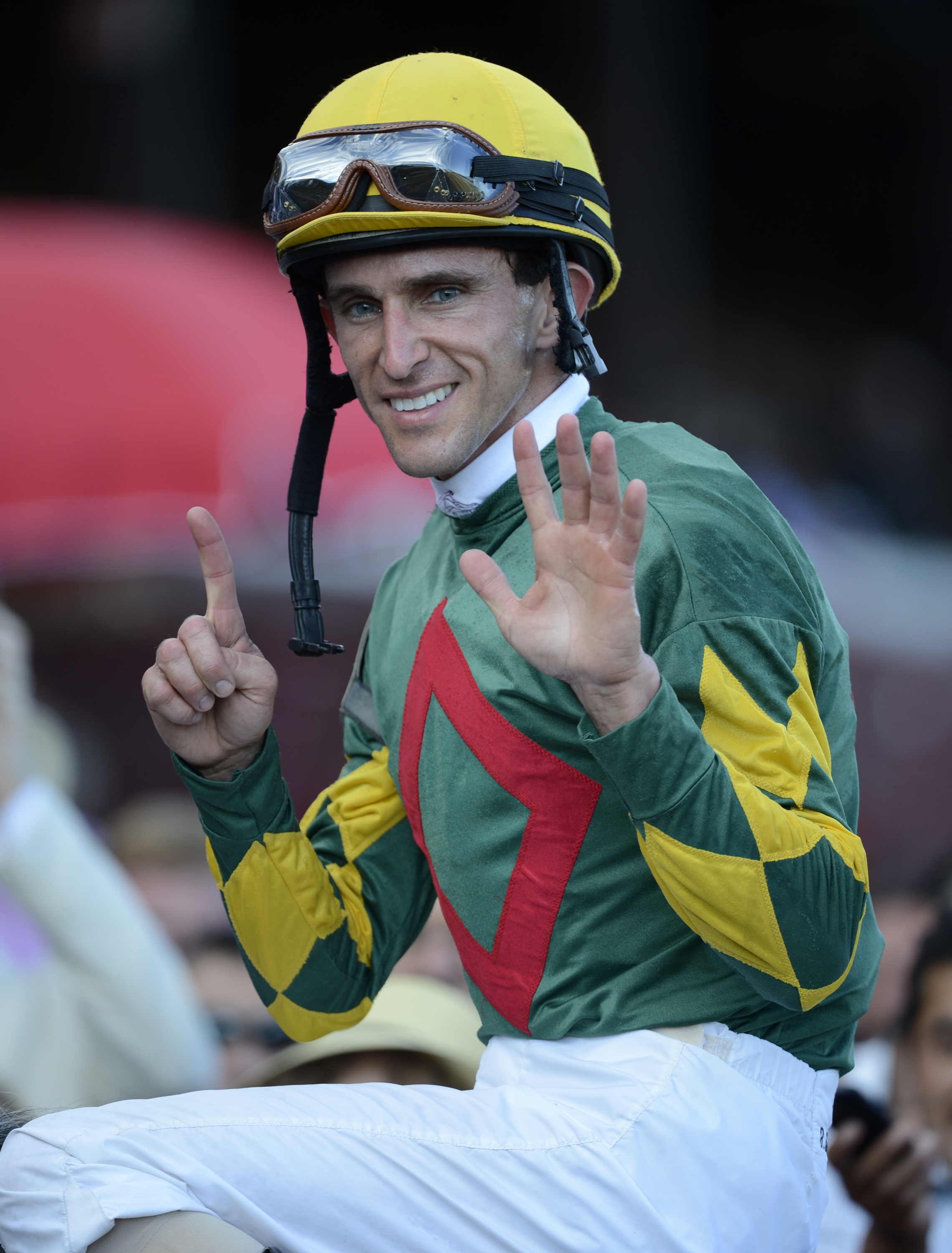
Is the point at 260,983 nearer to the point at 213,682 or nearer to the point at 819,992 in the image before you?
the point at 213,682

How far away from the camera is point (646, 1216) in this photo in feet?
5.98

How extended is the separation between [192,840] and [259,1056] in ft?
2.48

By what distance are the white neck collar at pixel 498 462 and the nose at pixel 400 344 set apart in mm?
187

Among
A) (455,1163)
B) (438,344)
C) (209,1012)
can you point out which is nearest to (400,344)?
(438,344)

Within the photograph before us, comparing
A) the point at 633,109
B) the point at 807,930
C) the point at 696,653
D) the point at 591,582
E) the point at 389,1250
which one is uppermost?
the point at 633,109

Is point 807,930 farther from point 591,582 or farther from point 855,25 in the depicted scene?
point 855,25

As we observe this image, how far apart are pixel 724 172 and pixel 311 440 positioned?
1124cm

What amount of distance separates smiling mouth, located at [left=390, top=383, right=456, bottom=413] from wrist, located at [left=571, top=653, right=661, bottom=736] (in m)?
0.61

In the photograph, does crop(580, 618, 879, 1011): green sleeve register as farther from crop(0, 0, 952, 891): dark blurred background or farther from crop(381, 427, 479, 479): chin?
crop(0, 0, 952, 891): dark blurred background

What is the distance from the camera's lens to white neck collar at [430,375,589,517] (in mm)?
2217

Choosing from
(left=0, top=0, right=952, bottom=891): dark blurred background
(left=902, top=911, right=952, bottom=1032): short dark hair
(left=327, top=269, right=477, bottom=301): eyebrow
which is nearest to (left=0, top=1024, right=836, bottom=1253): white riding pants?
(left=327, top=269, right=477, bottom=301): eyebrow

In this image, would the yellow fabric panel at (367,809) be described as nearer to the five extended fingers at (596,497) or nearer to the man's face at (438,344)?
the man's face at (438,344)

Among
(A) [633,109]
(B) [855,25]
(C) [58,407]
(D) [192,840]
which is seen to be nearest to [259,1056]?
(D) [192,840]

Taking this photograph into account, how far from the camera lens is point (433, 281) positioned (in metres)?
2.12
